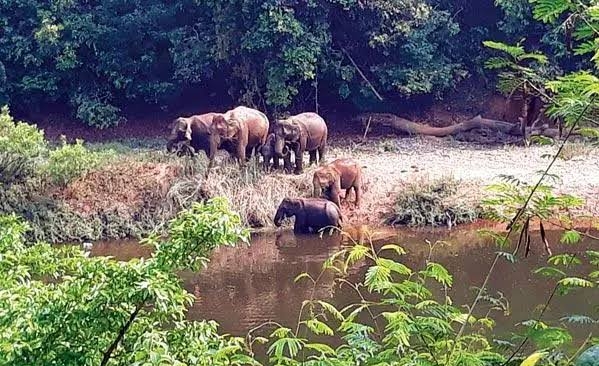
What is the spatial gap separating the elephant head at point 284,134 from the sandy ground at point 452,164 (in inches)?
46.7

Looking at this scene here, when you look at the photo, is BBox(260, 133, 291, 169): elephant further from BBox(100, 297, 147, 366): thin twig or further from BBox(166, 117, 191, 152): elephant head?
BBox(100, 297, 147, 366): thin twig

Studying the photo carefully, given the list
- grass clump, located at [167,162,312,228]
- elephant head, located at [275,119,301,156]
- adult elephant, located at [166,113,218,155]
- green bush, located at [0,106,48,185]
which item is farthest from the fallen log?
green bush, located at [0,106,48,185]

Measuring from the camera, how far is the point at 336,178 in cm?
1113

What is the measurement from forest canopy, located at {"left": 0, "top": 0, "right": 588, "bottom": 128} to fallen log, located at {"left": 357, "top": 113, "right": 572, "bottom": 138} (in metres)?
0.34

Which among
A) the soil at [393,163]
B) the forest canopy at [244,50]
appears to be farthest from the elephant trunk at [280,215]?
the forest canopy at [244,50]

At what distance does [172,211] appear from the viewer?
11000 mm

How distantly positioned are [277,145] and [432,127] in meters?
4.77

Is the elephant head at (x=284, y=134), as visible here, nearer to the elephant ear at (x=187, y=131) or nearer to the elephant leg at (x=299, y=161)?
the elephant leg at (x=299, y=161)

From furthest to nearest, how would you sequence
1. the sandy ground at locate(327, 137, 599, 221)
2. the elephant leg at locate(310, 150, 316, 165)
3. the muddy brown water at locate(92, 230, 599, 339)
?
the elephant leg at locate(310, 150, 316, 165) → the sandy ground at locate(327, 137, 599, 221) → the muddy brown water at locate(92, 230, 599, 339)

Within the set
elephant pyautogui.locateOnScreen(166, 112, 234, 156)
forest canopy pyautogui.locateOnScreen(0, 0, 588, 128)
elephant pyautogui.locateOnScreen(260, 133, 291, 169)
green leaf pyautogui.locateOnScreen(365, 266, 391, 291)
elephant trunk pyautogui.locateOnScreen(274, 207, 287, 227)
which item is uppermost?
green leaf pyautogui.locateOnScreen(365, 266, 391, 291)

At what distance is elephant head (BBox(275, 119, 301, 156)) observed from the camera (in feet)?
39.1

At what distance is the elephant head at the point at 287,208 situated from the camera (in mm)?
10672

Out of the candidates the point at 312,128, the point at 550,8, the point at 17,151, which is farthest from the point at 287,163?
the point at 550,8

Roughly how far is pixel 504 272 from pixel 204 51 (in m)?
8.50
